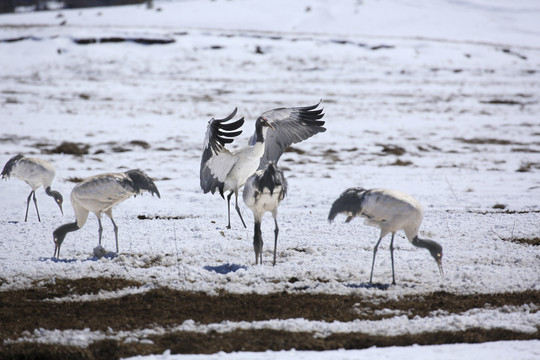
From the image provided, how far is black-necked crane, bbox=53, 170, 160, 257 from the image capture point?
7137 millimetres

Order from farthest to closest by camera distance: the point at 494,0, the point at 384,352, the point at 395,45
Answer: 1. the point at 494,0
2. the point at 395,45
3. the point at 384,352

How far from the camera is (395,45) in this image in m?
39.6

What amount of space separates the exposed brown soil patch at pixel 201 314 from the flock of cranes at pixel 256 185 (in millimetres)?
682

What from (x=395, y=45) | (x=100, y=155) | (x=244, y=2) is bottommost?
(x=100, y=155)

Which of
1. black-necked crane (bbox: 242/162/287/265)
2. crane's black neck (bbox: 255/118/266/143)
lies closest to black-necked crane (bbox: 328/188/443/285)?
black-necked crane (bbox: 242/162/287/265)

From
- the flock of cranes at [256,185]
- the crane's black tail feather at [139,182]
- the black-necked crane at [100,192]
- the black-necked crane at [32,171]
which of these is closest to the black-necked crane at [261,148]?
the flock of cranes at [256,185]

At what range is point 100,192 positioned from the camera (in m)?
7.15

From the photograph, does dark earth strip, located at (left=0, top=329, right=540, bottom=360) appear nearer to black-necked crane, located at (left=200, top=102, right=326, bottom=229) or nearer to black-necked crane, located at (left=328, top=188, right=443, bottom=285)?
black-necked crane, located at (left=328, top=188, right=443, bottom=285)

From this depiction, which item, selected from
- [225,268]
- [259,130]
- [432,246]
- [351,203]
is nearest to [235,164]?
[259,130]

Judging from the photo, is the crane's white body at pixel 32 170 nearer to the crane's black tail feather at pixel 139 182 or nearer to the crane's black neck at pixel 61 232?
the crane's black neck at pixel 61 232

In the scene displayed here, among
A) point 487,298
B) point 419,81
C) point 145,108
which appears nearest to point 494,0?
point 419,81

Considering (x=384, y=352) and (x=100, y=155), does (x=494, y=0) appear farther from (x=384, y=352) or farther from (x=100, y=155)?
(x=384, y=352)

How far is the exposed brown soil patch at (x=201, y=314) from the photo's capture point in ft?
15.4

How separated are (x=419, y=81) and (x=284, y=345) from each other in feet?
94.4
